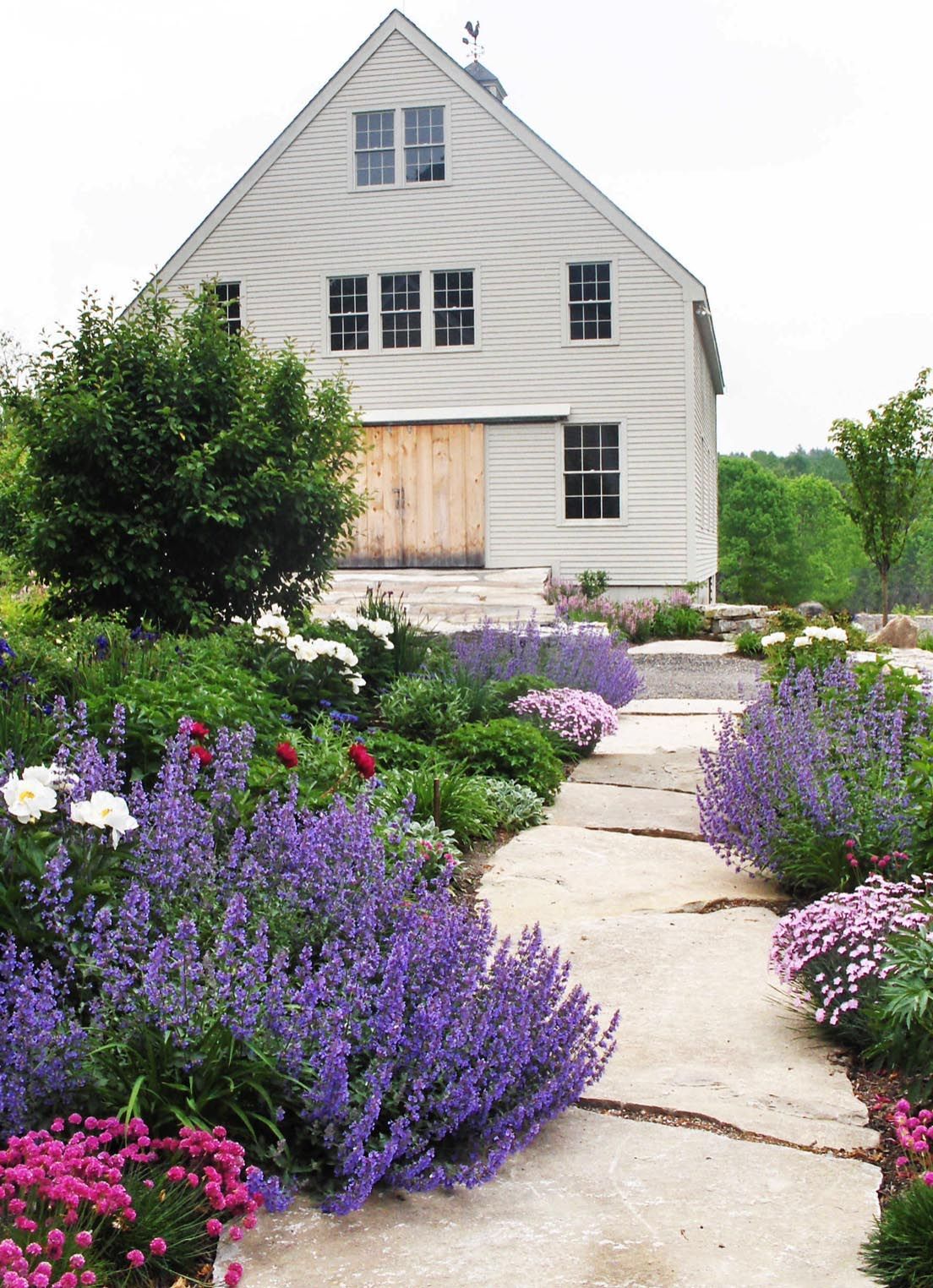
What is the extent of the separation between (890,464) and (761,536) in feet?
133

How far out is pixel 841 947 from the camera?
3.52m

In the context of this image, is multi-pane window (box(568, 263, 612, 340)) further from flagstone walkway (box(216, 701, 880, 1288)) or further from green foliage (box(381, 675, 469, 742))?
flagstone walkway (box(216, 701, 880, 1288))

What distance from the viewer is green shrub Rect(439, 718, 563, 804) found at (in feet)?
21.5

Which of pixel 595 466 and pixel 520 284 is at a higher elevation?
pixel 520 284

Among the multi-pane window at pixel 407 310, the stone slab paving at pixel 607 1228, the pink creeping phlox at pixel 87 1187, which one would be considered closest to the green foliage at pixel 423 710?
the stone slab paving at pixel 607 1228

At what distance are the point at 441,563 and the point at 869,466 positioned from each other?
7.18 metres

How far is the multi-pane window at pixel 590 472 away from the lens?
67.1 ft

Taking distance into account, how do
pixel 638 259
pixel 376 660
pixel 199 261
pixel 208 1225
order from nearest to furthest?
1. pixel 208 1225
2. pixel 376 660
3. pixel 638 259
4. pixel 199 261

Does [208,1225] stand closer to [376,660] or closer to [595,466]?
[376,660]

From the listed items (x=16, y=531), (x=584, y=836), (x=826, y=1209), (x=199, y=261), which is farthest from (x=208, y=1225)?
(x=199, y=261)

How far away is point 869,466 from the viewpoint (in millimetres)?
20094

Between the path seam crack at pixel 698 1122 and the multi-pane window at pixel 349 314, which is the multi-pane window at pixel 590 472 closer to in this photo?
the multi-pane window at pixel 349 314

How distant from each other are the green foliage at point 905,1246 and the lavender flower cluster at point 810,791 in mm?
2073

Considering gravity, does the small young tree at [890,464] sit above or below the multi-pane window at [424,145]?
below
